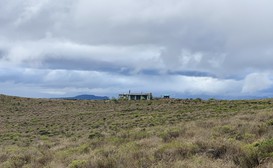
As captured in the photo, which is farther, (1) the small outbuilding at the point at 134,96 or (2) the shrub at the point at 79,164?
(1) the small outbuilding at the point at 134,96

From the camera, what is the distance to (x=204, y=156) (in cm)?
959

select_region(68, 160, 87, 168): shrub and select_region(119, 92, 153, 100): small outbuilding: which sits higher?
select_region(119, 92, 153, 100): small outbuilding

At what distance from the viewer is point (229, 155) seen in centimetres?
952

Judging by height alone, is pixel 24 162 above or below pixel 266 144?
below

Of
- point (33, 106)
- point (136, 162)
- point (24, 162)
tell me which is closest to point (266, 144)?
point (136, 162)

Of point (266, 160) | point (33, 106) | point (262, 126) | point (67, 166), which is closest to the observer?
point (266, 160)

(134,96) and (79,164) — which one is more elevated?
(134,96)

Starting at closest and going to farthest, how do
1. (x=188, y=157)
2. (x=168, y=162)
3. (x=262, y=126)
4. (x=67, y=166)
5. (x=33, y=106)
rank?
(x=168, y=162), (x=188, y=157), (x=67, y=166), (x=262, y=126), (x=33, y=106)

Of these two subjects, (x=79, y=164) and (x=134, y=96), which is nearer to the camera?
(x=79, y=164)

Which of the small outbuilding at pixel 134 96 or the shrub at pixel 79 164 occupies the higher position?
the small outbuilding at pixel 134 96

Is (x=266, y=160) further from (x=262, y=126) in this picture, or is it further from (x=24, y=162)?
(x=24, y=162)

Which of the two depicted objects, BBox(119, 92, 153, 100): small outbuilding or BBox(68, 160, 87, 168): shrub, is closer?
BBox(68, 160, 87, 168): shrub

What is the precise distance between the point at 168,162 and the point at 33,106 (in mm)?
56006

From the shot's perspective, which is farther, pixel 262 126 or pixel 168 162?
pixel 262 126
